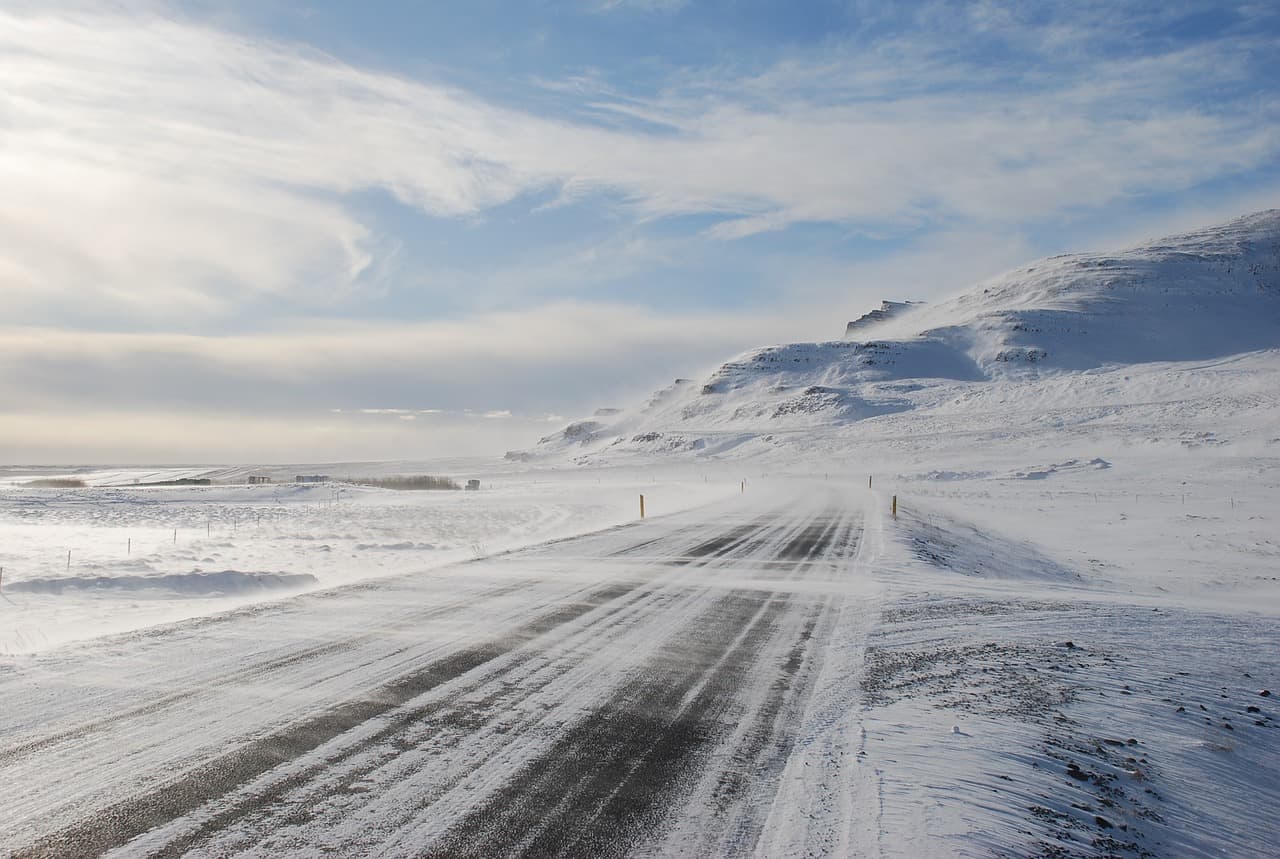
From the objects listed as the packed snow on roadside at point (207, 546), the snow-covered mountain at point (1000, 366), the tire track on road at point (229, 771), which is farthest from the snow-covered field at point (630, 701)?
the snow-covered mountain at point (1000, 366)

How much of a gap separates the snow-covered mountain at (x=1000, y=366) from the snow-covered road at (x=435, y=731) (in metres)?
93.1

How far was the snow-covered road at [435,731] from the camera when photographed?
11.9ft

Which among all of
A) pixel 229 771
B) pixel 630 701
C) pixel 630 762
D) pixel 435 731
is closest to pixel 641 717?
pixel 630 701

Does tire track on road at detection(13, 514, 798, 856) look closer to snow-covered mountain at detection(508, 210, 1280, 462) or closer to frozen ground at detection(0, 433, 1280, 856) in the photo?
frozen ground at detection(0, 433, 1280, 856)

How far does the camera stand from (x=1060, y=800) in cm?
408

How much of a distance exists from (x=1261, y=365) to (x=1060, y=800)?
155862 millimetres

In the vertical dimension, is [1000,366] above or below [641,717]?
above

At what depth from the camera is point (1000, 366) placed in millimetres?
157375

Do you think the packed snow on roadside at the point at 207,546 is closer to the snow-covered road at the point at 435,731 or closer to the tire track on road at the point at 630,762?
the snow-covered road at the point at 435,731

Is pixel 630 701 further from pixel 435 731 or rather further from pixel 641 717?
pixel 435 731

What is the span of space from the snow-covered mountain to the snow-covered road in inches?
3666

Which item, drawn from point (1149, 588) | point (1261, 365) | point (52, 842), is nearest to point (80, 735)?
point (52, 842)

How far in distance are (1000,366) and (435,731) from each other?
564 feet

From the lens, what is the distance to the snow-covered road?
3.62m
